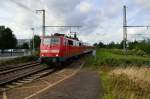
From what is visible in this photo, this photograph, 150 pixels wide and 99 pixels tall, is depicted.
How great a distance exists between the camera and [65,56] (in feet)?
106

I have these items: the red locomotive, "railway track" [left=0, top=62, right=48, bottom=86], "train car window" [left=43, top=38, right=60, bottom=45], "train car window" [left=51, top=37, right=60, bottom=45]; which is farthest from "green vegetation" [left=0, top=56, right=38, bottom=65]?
"railway track" [left=0, top=62, right=48, bottom=86]

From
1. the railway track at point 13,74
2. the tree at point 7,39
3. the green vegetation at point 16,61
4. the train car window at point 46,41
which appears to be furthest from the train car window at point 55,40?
the tree at point 7,39

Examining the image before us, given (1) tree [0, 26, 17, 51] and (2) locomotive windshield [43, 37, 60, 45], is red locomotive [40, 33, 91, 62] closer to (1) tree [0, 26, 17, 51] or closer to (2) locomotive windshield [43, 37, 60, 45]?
(2) locomotive windshield [43, 37, 60, 45]

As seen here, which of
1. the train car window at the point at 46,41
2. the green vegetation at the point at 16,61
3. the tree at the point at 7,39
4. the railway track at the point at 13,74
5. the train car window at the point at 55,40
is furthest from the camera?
the tree at the point at 7,39

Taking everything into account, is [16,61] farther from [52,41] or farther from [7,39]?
[7,39]

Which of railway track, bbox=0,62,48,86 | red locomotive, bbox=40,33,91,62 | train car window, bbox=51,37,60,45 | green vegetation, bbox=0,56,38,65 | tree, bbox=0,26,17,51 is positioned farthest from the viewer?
tree, bbox=0,26,17,51

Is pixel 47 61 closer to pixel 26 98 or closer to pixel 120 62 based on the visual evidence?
pixel 120 62

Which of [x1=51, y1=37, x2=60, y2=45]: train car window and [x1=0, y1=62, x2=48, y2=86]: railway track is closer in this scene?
[x1=0, y1=62, x2=48, y2=86]: railway track

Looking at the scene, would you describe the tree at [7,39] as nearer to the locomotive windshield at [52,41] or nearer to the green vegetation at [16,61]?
the green vegetation at [16,61]

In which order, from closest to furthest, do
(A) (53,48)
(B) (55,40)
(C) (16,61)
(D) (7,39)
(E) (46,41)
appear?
(A) (53,48) → (B) (55,40) → (E) (46,41) → (C) (16,61) → (D) (7,39)

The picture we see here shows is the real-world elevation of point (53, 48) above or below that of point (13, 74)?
above

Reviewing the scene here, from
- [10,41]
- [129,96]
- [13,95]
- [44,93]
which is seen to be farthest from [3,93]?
[10,41]

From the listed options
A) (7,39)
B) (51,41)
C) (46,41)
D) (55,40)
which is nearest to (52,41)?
(51,41)

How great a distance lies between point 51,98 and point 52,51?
17.9 meters
